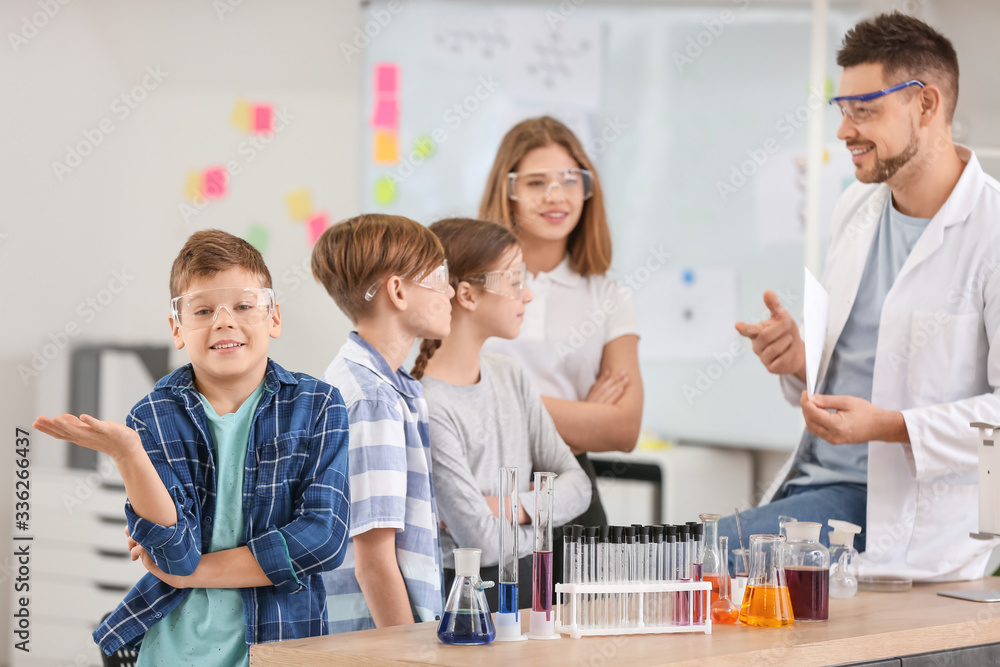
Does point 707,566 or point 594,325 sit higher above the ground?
point 594,325

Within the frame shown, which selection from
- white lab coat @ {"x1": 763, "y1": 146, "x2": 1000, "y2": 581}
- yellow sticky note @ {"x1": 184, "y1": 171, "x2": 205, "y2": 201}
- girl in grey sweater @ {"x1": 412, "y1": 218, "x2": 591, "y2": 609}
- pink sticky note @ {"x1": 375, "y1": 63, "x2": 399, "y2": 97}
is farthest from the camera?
pink sticky note @ {"x1": 375, "y1": 63, "x2": 399, "y2": 97}

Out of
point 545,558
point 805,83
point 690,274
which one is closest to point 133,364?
point 690,274

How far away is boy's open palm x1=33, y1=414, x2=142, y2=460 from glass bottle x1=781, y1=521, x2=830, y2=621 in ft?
3.39

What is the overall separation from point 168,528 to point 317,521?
216 mm

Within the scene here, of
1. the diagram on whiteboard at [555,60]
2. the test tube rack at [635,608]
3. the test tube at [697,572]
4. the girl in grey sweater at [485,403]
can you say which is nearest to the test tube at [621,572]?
the test tube rack at [635,608]

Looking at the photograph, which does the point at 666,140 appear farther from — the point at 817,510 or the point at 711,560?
the point at 711,560

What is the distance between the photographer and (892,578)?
6.76 ft

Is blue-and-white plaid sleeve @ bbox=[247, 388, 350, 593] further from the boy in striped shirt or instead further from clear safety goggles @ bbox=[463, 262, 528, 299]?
clear safety goggles @ bbox=[463, 262, 528, 299]

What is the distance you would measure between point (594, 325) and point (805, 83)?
2.03 m

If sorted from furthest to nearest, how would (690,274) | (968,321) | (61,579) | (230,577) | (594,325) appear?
Answer: (690,274), (61,579), (594,325), (968,321), (230,577)

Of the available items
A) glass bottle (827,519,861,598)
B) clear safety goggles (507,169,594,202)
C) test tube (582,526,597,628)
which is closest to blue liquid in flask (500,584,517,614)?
test tube (582,526,597,628)

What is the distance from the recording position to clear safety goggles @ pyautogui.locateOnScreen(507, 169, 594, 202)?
2713mm

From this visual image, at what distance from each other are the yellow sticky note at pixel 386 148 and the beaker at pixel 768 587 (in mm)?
2814

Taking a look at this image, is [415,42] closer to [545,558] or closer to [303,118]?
[303,118]
